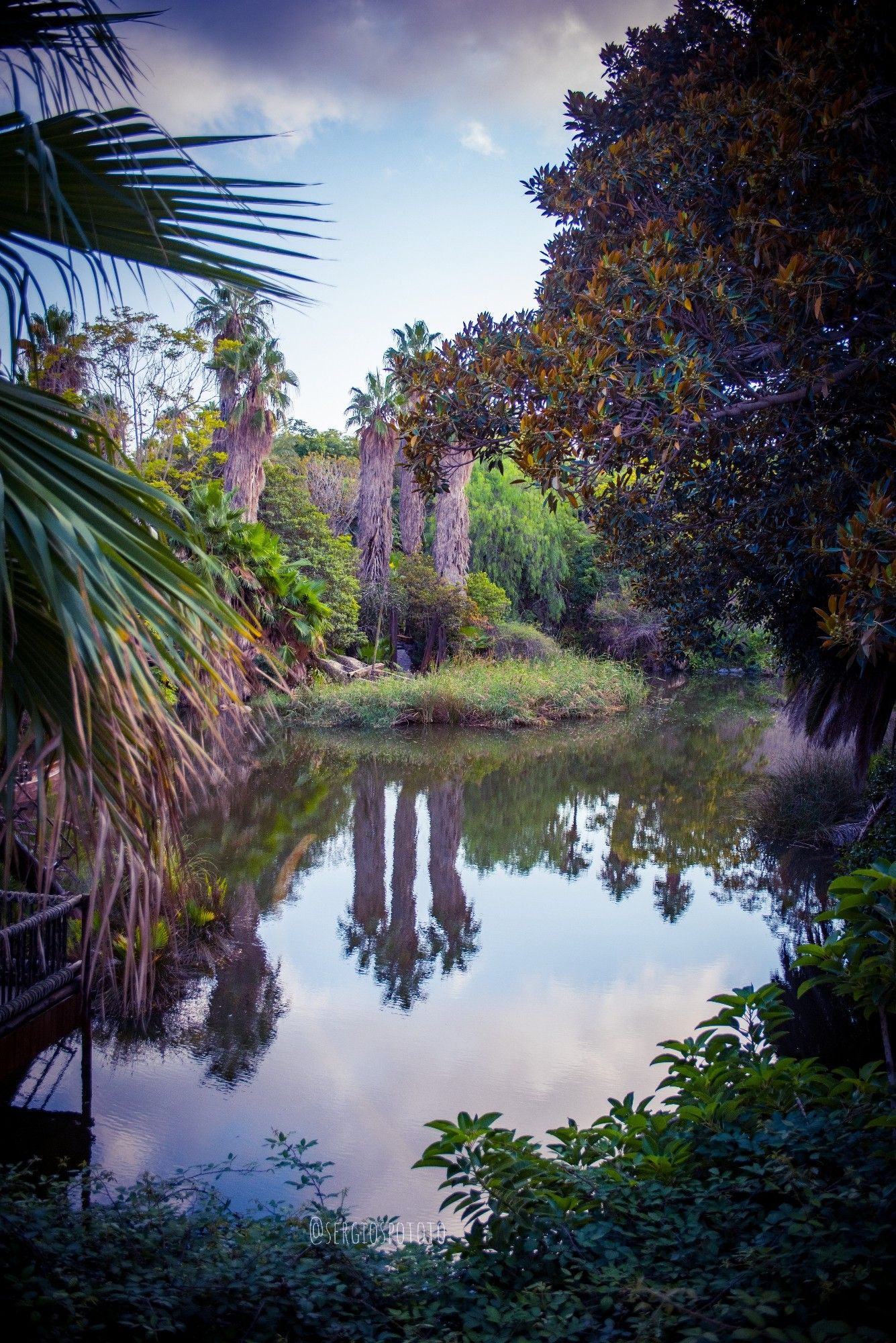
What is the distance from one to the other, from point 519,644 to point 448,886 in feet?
62.6

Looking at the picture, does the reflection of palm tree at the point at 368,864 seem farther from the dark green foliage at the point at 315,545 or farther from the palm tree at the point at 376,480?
the palm tree at the point at 376,480

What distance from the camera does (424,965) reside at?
7453 mm

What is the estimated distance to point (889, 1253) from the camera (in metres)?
1.81

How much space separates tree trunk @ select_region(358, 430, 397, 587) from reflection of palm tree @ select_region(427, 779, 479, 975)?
14.1 meters

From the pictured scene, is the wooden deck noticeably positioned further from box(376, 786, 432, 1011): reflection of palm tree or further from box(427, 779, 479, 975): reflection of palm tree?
box(427, 779, 479, 975): reflection of palm tree

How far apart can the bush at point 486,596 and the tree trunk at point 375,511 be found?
2.73m

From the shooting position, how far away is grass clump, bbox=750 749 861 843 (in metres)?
10.3

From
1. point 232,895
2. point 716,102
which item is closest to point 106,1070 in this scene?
point 232,895

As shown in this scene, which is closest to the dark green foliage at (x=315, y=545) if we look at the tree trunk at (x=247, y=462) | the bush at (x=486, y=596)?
the tree trunk at (x=247, y=462)

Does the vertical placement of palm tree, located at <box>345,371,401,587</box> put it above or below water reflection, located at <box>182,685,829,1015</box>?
above

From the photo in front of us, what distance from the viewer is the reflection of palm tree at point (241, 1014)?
5582 millimetres

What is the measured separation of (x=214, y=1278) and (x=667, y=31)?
24.3 ft

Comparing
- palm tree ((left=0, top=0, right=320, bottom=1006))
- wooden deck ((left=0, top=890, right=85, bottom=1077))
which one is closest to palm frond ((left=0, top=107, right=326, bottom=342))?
palm tree ((left=0, top=0, right=320, bottom=1006))

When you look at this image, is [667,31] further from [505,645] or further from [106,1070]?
[505,645]
